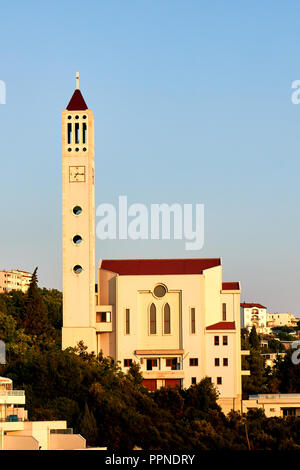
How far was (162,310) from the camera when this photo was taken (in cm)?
8506

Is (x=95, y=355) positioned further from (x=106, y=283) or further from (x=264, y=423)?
(x=264, y=423)

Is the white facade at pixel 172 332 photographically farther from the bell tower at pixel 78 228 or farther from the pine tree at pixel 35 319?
the pine tree at pixel 35 319

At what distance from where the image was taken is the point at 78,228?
8456 centimetres

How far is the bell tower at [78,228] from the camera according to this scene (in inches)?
3290

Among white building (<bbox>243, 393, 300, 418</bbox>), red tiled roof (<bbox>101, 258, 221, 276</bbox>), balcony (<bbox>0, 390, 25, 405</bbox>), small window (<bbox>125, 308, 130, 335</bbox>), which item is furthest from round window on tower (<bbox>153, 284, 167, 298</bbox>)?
balcony (<bbox>0, 390, 25, 405</bbox>)

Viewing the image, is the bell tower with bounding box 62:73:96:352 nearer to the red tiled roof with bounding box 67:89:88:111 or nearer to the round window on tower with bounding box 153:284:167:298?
the red tiled roof with bounding box 67:89:88:111

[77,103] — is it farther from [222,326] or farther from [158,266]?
[222,326]

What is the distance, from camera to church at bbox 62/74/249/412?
8362 cm

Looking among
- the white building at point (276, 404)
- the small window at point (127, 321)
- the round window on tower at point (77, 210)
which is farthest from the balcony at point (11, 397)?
the round window on tower at point (77, 210)

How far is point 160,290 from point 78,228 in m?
7.11

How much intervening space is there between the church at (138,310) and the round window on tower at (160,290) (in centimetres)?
7

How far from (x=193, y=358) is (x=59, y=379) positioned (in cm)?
1309
